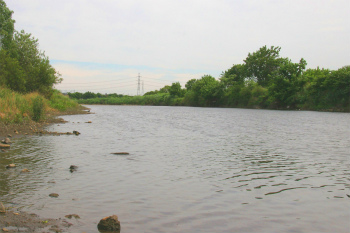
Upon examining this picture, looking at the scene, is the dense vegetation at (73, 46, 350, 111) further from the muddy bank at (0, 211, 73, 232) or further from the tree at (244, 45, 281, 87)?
the muddy bank at (0, 211, 73, 232)

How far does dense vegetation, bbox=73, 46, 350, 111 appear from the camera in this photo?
66000 mm

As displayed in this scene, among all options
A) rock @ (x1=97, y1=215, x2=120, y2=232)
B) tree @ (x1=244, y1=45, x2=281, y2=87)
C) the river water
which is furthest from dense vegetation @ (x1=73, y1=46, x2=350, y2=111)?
rock @ (x1=97, y1=215, x2=120, y2=232)

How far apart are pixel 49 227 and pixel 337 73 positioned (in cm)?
6976

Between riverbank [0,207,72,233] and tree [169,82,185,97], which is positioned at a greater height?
tree [169,82,185,97]

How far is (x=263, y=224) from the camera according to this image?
20.9ft

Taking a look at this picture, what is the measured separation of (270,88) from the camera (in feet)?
266

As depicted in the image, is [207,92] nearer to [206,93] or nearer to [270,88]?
[206,93]

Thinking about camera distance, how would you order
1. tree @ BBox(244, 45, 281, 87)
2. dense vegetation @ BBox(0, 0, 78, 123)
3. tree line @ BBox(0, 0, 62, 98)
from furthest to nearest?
tree @ BBox(244, 45, 281, 87) → tree line @ BBox(0, 0, 62, 98) → dense vegetation @ BBox(0, 0, 78, 123)

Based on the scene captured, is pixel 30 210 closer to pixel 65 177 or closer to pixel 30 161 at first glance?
pixel 65 177

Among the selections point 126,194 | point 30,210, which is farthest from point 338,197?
point 30,210

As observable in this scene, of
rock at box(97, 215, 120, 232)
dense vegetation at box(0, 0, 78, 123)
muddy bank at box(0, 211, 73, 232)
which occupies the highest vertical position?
dense vegetation at box(0, 0, 78, 123)

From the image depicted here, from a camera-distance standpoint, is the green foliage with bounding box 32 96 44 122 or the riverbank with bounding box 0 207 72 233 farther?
the green foliage with bounding box 32 96 44 122

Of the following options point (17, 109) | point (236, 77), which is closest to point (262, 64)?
point (236, 77)

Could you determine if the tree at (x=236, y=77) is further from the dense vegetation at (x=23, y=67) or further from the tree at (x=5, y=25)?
the tree at (x=5, y=25)
